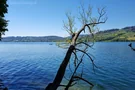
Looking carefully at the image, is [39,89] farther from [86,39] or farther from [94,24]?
[94,24]

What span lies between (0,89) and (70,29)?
13.2 metres

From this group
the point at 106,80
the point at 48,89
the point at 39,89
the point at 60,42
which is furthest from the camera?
the point at 106,80

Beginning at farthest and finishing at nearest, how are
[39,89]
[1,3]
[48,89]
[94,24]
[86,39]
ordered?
[39,89]
[1,3]
[86,39]
[94,24]
[48,89]

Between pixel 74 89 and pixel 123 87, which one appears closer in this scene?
pixel 74 89

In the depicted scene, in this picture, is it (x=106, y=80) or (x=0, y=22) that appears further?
(x=106, y=80)

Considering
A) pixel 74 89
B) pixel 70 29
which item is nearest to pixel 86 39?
pixel 70 29

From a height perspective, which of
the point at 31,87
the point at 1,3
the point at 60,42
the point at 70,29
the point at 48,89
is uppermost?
the point at 1,3

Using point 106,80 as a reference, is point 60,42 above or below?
above

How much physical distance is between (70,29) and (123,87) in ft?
53.5

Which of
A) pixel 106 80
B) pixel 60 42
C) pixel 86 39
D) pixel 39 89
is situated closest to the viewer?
pixel 60 42

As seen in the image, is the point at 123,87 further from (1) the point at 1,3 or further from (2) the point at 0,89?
(1) the point at 1,3

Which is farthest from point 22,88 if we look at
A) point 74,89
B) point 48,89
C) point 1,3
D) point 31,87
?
point 48,89

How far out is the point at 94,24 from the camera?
15125mm

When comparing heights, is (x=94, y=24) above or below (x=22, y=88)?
above
